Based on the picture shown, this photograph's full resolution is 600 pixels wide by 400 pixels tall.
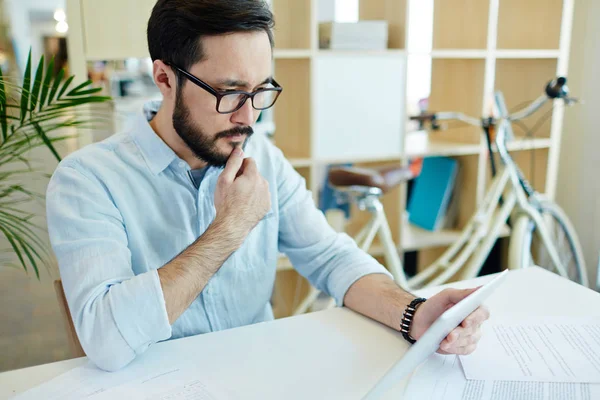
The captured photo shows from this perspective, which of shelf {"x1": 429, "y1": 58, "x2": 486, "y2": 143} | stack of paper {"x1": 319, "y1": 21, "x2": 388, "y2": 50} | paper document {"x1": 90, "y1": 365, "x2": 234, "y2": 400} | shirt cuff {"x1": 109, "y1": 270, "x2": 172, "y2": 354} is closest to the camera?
paper document {"x1": 90, "y1": 365, "x2": 234, "y2": 400}

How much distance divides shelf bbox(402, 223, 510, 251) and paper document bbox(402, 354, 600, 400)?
1.65m

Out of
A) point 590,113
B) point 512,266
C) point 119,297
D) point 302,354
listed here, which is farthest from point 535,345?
point 590,113

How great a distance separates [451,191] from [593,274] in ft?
2.73

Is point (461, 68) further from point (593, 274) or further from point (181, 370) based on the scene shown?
point (181, 370)

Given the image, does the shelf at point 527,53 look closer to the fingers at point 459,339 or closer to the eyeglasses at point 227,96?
the eyeglasses at point 227,96

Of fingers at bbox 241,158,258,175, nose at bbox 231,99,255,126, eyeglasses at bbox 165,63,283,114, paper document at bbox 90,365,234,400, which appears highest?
eyeglasses at bbox 165,63,283,114

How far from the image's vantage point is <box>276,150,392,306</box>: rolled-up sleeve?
49.7 inches

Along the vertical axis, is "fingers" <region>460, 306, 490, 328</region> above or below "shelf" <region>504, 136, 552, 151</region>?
below

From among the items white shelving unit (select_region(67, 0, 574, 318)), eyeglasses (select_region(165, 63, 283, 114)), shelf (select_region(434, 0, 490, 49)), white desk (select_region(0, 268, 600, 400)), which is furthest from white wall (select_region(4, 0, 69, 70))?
white desk (select_region(0, 268, 600, 400))

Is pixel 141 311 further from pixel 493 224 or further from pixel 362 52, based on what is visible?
pixel 493 224

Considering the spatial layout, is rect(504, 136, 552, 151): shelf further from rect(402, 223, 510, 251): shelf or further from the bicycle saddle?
the bicycle saddle

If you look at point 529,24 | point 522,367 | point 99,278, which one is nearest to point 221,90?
point 99,278

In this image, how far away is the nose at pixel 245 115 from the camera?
3.82 ft

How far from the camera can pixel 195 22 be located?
1.10 meters
